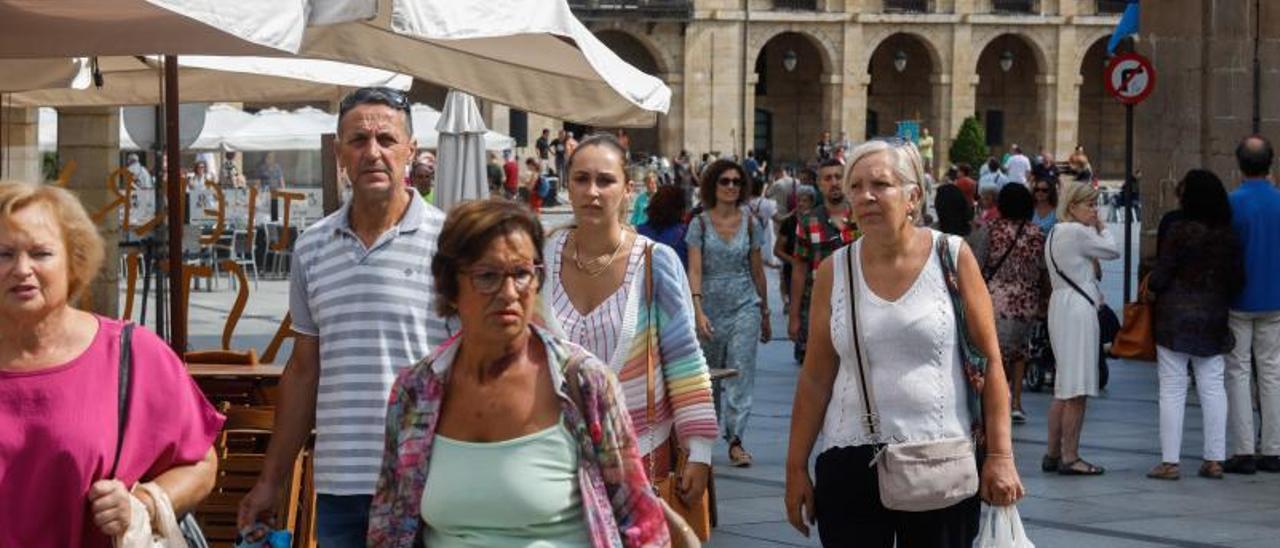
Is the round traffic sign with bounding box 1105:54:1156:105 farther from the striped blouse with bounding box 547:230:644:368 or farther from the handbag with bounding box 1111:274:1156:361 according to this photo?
the striped blouse with bounding box 547:230:644:368

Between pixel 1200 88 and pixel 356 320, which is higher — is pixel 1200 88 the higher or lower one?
the higher one

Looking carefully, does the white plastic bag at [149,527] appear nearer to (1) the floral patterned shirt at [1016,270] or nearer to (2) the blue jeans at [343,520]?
(2) the blue jeans at [343,520]

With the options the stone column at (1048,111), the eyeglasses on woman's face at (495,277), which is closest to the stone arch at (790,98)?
the stone column at (1048,111)

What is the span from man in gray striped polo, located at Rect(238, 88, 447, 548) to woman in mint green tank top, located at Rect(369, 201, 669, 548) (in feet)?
3.10

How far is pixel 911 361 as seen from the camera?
5.77m

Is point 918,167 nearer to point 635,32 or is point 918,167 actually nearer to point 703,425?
point 703,425

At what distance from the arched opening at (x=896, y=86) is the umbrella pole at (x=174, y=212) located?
66.2 m

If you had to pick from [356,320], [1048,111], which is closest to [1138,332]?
[356,320]

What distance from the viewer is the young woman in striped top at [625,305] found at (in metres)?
6.00

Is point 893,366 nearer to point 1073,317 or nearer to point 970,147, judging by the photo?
point 1073,317

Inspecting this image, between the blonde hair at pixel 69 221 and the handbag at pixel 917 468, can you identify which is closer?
the blonde hair at pixel 69 221

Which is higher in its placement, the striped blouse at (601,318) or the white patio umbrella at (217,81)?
the white patio umbrella at (217,81)

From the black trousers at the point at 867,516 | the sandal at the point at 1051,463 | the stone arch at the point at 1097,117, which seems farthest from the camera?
the stone arch at the point at 1097,117

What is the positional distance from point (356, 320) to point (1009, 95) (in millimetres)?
71799
